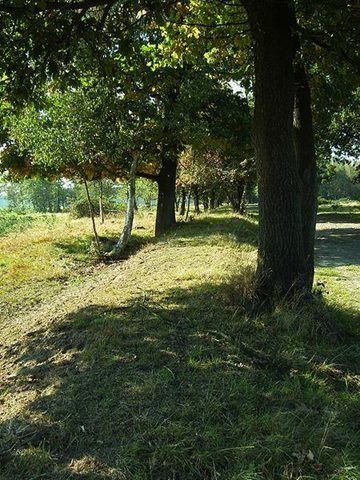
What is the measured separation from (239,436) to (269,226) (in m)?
3.33

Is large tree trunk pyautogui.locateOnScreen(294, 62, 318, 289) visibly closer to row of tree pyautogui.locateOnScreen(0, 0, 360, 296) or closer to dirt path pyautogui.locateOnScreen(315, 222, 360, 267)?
row of tree pyautogui.locateOnScreen(0, 0, 360, 296)

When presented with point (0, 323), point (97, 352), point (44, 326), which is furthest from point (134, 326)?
point (0, 323)

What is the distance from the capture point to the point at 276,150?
6004 mm

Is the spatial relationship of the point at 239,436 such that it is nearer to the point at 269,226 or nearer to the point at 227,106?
the point at 269,226

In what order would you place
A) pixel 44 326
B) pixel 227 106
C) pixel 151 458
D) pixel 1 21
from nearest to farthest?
pixel 151 458 < pixel 1 21 < pixel 44 326 < pixel 227 106

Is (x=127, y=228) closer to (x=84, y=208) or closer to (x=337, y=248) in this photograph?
(x=337, y=248)

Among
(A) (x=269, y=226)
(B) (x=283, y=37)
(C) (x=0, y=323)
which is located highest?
(B) (x=283, y=37)

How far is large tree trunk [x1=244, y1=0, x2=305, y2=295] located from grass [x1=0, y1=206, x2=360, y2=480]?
1.90 feet

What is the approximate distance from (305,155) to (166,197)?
37.6 ft

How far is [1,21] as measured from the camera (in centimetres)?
570

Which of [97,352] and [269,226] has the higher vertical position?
[269,226]

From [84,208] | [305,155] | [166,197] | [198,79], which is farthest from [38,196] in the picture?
[305,155]

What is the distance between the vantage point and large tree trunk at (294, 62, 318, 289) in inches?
279

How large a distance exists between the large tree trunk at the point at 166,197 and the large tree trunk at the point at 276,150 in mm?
11939
